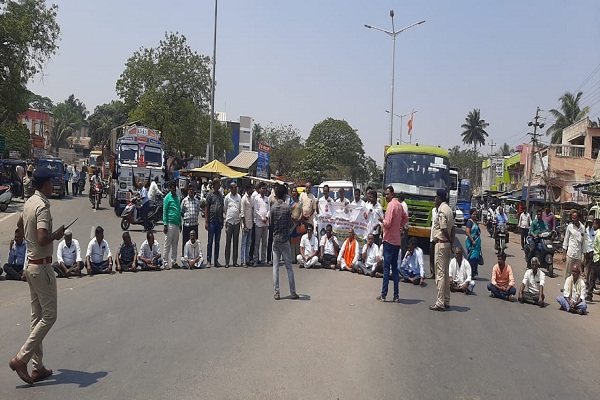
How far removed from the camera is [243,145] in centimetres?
9825

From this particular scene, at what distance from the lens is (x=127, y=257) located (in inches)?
472

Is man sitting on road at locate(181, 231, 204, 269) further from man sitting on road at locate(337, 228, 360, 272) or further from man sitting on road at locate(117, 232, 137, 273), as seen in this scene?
man sitting on road at locate(337, 228, 360, 272)

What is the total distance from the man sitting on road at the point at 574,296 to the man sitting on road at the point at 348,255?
4.39m

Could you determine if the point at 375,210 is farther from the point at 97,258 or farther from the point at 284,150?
the point at 284,150

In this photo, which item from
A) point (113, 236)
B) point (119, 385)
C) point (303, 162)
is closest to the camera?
point (119, 385)

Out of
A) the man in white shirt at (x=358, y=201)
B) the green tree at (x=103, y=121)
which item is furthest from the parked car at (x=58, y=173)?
the green tree at (x=103, y=121)

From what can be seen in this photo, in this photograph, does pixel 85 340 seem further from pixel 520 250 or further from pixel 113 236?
pixel 520 250

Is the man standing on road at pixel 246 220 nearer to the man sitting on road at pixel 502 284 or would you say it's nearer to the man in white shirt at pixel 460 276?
the man in white shirt at pixel 460 276

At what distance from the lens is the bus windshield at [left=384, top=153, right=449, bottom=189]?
17859mm

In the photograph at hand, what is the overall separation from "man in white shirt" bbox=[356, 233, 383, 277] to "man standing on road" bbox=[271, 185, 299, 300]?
336 centimetres

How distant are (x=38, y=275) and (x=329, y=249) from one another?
8.65 metres

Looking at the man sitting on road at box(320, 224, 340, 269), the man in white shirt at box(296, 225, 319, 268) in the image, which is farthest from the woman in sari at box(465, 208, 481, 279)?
the man in white shirt at box(296, 225, 319, 268)

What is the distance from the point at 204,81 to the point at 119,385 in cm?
3952

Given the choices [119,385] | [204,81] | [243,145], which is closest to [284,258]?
[119,385]
